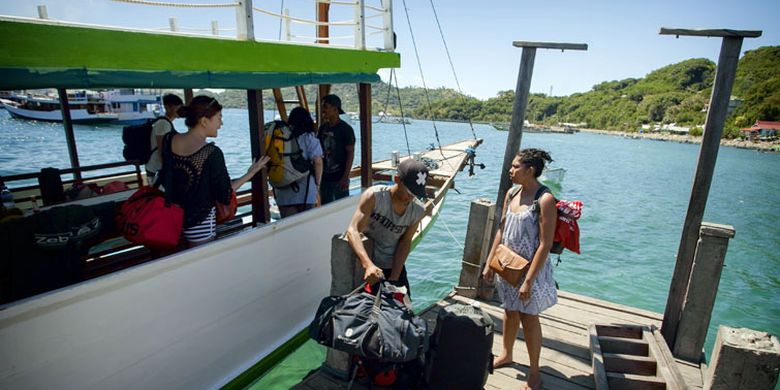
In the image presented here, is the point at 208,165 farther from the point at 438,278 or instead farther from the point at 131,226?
the point at 438,278

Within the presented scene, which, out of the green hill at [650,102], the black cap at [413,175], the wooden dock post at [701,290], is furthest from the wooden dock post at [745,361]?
the green hill at [650,102]

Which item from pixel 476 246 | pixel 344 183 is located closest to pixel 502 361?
pixel 476 246

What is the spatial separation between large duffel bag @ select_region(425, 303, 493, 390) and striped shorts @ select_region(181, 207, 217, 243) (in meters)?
2.10

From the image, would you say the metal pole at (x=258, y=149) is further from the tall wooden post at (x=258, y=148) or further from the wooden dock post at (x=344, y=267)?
the wooden dock post at (x=344, y=267)

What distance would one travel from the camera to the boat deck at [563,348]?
327 centimetres

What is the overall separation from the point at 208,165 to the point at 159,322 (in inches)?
50.1

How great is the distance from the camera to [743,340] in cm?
209

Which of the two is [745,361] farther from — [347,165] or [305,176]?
[347,165]

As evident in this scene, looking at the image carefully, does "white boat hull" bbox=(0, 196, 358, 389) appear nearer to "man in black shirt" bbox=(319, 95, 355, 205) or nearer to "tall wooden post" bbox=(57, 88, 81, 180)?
"man in black shirt" bbox=(319, 95, 355, 205)

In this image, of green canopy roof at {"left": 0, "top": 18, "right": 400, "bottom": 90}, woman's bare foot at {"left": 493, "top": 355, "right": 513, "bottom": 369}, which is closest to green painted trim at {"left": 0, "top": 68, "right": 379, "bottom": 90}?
green canopy roof at {"left": 0, "top": 18, "right": 400, "bottom": 90}

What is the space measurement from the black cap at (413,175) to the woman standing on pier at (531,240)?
2.41 feet

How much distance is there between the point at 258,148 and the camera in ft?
12.6

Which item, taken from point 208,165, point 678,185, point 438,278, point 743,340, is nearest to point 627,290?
point 438,278

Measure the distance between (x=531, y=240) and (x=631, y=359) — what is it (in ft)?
5.36
